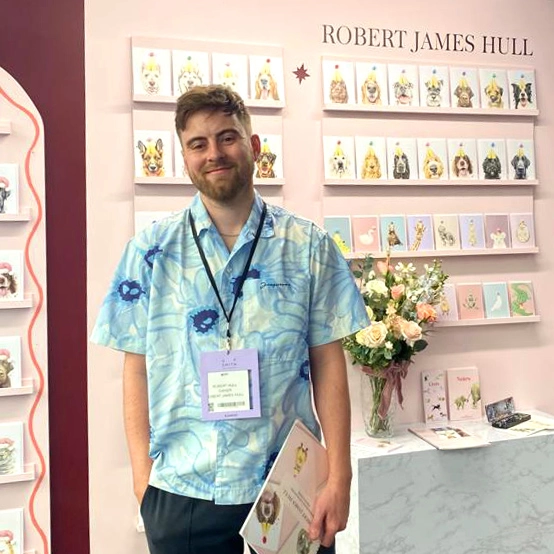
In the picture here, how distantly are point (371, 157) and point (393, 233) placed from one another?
0.33m

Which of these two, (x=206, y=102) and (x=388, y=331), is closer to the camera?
(x=206, y=102)

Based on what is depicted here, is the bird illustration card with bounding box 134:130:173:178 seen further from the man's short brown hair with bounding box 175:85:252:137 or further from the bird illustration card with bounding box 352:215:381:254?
the man's short brown hair with bounding box 175:85:252:137

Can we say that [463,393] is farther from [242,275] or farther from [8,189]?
[8,189]

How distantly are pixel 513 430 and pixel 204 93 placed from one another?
1.94m

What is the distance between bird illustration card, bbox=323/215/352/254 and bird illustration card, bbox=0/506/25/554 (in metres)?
1.55

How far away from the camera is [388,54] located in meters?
2.57

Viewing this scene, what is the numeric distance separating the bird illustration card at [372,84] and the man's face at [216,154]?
135cm

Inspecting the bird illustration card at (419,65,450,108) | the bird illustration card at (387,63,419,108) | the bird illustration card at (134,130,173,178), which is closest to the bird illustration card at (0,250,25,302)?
the bird illustration card at (134,130,173,178)

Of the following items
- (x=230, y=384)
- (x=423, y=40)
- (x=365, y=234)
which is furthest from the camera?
(x=423, y=40)

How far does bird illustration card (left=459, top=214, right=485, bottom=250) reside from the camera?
103 inches

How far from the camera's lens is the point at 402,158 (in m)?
2.55

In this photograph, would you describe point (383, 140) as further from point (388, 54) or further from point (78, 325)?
point (78, 325)

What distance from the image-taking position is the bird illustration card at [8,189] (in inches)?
84.3

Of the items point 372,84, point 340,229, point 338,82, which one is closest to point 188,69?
point 338,82
